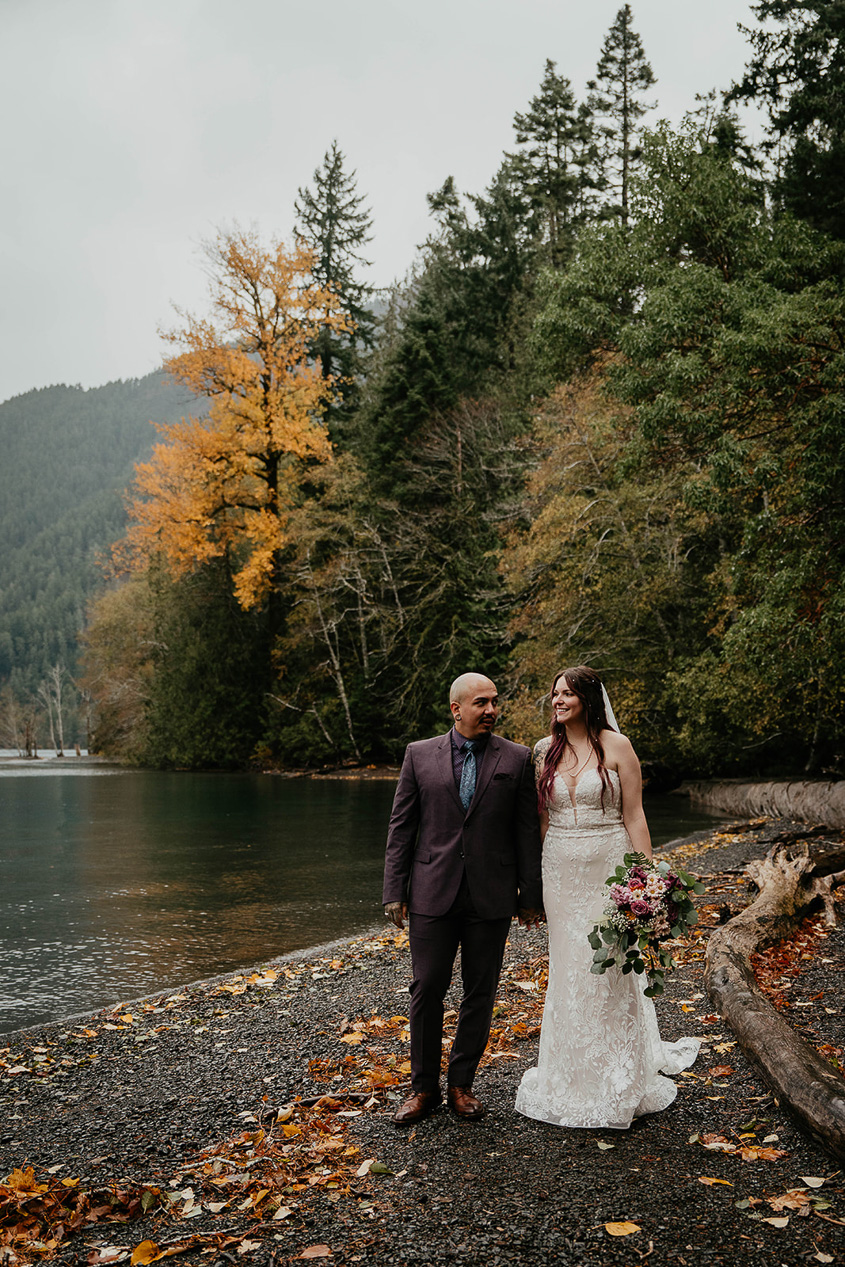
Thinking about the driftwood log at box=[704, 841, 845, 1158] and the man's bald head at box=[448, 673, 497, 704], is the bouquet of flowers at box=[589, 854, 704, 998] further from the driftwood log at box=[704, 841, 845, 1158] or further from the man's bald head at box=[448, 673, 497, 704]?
the man's bald head at box=[448, 673, 497, 704]

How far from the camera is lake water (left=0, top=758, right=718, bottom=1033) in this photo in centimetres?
953

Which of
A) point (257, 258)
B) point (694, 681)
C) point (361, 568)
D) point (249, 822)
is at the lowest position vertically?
point (249, 822)

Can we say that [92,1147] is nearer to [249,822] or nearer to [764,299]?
Result: [764,299]

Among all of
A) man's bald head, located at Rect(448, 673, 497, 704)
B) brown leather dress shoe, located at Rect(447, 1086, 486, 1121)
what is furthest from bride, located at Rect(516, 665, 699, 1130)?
man's bald head, located at Rect(448, 673, 497, 704)

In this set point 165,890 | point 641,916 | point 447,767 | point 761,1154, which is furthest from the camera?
point 165,890

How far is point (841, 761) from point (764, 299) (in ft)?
33.6

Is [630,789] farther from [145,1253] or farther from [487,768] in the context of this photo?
[145,1253]

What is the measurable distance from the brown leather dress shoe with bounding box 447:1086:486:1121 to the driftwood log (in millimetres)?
1408

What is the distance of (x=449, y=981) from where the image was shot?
15.3ft

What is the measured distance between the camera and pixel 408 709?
3350cm

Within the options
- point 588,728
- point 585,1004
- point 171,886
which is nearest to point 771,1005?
point 585,1004

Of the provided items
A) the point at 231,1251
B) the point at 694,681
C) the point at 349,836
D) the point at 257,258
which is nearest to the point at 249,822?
the point at 349,836

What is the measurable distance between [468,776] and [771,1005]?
2470 mm

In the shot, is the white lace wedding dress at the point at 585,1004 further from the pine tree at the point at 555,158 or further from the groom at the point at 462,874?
the pine tree at the point at 555,158
